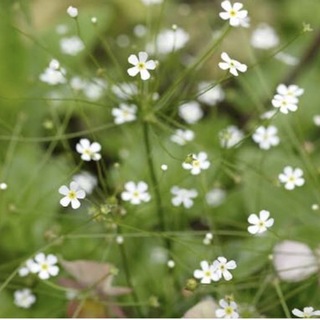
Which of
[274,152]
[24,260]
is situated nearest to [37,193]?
[24,260]

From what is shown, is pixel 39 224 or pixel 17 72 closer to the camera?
pixel 39 224

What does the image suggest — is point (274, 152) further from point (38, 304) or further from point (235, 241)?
point (38, 304)

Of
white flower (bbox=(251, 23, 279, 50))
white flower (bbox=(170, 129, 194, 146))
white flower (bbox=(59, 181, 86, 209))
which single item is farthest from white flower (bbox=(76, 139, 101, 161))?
white flower (bbox=(251, 23, 279, 50))

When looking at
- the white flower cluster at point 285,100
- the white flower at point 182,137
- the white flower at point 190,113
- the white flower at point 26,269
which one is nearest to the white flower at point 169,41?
the white flower at point 190,113

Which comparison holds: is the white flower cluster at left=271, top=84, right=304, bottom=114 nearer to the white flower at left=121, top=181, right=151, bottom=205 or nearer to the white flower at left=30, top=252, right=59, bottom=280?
the white flower at left=121, top=181, right=151, bottom=205

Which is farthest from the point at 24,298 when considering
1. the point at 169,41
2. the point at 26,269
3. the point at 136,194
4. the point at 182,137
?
the point at 169,41

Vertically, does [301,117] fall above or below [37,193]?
above
